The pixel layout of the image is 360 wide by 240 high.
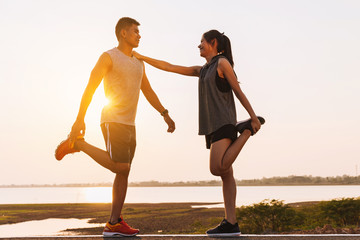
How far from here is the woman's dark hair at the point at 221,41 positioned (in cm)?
511

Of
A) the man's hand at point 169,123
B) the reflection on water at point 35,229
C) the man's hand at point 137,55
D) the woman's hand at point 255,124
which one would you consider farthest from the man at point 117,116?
the reflection on water at point 35,229

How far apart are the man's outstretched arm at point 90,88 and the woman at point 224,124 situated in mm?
1191

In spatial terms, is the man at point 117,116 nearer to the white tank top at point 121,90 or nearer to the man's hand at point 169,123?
the white tank top at point 121,90

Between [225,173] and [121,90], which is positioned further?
[121,90]

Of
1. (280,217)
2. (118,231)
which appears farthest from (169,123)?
(280,217)

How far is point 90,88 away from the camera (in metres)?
4.86

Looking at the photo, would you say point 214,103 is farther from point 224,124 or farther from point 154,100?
point 154,100

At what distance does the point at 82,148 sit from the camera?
484 centimetres

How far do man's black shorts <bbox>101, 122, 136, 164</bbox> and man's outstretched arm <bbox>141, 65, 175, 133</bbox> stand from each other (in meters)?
0.83

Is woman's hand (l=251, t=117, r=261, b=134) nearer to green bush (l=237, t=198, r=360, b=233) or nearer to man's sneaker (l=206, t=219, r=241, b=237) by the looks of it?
man's sneaker (l=206, t=219, r=241, b=237)

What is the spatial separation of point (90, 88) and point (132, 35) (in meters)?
0.88

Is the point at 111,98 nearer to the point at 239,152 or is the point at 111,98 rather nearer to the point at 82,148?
the point at 82,148

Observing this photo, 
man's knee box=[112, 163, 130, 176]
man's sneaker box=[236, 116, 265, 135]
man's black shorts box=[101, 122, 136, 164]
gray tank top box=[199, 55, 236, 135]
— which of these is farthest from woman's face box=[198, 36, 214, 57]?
man's knee box=[112, 163, 130, 176]

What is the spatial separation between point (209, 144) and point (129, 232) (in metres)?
1.40
